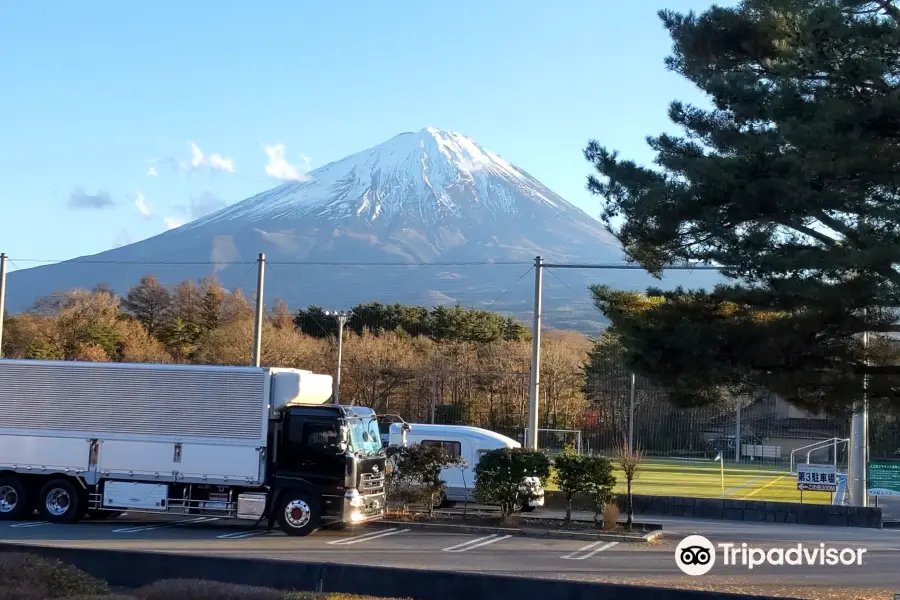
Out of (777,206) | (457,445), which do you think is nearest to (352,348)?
(457,445)

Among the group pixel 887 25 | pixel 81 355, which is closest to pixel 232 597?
pixel 887 25

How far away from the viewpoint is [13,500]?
1786 cm

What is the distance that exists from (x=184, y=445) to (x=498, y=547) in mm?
5825

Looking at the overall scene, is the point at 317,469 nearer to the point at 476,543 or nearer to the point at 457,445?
the point at 476,543

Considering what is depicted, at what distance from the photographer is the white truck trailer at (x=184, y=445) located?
16609mm

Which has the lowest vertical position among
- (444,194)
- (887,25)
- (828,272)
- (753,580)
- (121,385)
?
(753,580)

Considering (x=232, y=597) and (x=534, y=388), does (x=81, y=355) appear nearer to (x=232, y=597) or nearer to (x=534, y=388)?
(x=534, y=388)

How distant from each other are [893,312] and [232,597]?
7.11m

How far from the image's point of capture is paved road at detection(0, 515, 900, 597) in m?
13.2

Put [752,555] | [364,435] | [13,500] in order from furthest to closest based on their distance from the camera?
1. [13,500]
2. [364,435]
3. [752,555]

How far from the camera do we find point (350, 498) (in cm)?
1634

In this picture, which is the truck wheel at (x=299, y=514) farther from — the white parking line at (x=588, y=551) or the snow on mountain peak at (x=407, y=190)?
the snow on mountain peak at (x=407, y=190)

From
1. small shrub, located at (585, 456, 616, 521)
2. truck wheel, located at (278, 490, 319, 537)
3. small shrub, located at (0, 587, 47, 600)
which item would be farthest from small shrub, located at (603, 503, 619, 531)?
small shrub, located at (0, 587, 47, 600)

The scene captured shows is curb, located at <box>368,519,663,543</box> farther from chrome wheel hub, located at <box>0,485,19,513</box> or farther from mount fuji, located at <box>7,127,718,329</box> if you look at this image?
mount fuji, located at <box>7,127,718,329</box>
